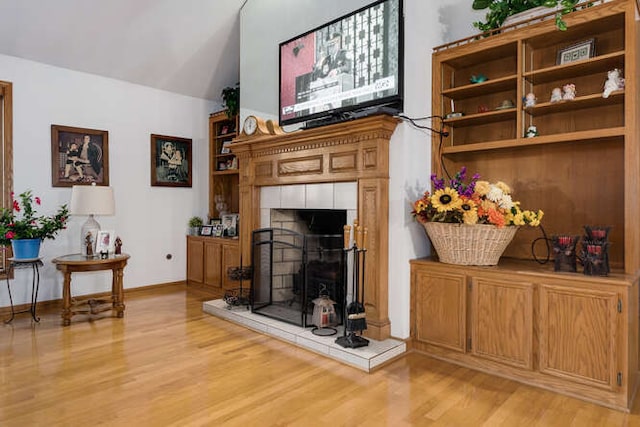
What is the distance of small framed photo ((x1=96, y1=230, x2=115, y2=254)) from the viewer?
3.94 meters

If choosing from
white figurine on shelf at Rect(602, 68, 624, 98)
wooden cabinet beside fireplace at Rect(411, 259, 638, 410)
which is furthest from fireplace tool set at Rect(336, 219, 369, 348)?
white figurine on shelf at Rect(602, 68, 624, 98)

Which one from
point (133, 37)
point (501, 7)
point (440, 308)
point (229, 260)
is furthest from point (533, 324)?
point (133, 37)

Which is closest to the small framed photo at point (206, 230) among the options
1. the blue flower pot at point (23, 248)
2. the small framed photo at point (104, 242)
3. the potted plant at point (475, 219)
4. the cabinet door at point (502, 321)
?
the small framed photo at point (104, 242)

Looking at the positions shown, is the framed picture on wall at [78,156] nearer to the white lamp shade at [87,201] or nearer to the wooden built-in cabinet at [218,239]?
the white lamp shade at [87,201]

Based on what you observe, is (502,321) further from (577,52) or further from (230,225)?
(230,225)

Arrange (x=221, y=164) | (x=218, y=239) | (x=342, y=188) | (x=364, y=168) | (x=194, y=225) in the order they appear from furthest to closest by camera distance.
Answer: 1. (x=221, y=164)
2. (x=194, y=225)
3. (x=218, y=239)
4. (x=342, y=188)
5. (x=364, y=168)

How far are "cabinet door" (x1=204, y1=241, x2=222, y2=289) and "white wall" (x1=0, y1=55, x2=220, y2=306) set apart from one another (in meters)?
0.50

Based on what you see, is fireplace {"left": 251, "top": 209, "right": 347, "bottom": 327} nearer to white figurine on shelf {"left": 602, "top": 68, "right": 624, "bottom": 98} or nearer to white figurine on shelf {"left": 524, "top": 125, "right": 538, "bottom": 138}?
white figurine on shelf {"left": 524, "top": 125, "right": 538, "bottom": 138}

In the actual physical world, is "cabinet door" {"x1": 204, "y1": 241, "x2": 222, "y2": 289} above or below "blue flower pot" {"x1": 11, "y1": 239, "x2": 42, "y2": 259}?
below

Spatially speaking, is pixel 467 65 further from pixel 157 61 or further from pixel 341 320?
pixel 157 61

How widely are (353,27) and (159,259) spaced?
3.62 metres

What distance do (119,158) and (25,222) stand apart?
1343 millimetres

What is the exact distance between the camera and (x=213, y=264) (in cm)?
498

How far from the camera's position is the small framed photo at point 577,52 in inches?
103
